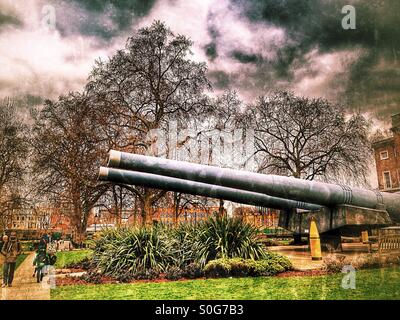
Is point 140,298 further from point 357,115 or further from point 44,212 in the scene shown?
point 357,115

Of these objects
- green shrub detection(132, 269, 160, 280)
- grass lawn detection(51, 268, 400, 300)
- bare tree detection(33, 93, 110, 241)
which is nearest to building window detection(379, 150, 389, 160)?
grass lawn detection(51, 268, 400, 300)

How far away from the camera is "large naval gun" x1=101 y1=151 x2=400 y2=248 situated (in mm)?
6660

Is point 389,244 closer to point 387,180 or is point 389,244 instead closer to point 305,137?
point 387,180

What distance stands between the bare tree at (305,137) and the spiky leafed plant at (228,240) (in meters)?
7.91

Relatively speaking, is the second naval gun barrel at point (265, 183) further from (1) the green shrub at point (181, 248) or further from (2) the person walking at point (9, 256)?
(2) the person walking at point (9, 256)

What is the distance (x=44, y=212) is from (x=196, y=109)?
7.68m

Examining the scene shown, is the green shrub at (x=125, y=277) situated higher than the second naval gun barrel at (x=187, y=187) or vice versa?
the second naval gun barrel at (x=187, y=187)

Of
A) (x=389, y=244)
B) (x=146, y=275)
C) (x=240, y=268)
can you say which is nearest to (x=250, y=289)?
(x=240, y=268)

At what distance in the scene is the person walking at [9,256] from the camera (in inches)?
282

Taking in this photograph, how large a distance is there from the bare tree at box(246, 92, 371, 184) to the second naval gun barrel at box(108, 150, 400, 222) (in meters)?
7.23

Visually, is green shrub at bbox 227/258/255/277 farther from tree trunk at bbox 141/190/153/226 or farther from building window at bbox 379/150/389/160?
building window at bbox 379/150/389/160

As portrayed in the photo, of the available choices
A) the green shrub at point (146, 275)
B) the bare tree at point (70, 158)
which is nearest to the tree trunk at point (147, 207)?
the bare tree at point (70, 158)

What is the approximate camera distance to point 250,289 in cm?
641

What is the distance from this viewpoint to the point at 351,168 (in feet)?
50.0
